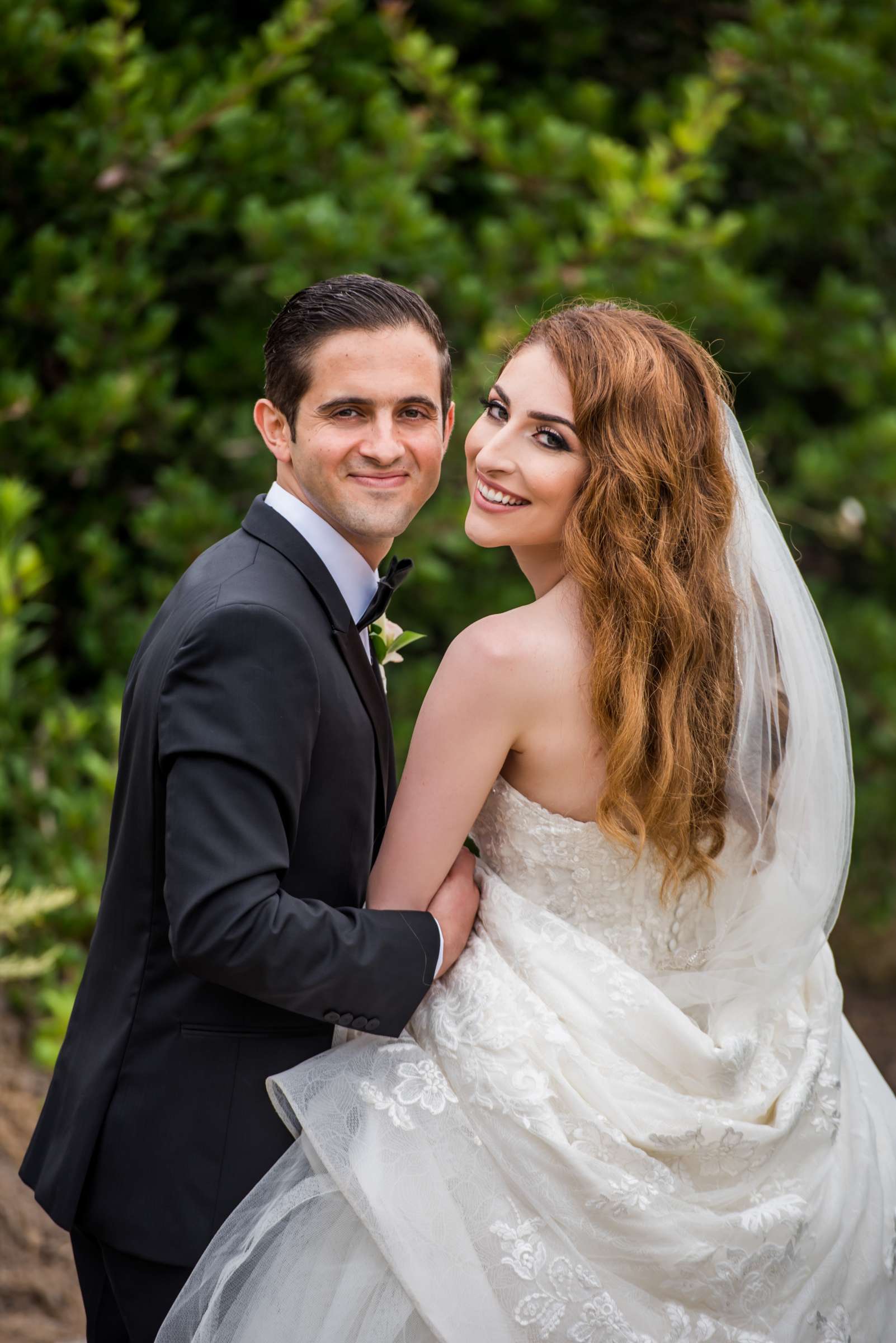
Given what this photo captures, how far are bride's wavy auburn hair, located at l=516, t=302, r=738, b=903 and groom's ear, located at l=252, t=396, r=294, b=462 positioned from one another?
53cm

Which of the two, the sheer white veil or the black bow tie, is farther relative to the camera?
the sheer white veil

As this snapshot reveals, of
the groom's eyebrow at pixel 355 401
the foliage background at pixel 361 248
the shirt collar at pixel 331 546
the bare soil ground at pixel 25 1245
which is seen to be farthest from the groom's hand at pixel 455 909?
the bare soil ground at pixel 25 1245

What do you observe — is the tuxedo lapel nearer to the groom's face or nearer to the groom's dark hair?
the groom's face

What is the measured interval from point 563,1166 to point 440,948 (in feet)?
1.35

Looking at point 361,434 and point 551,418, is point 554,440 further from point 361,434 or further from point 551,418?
point 361,434

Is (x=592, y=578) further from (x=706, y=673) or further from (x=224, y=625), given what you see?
(x=224, y=625)

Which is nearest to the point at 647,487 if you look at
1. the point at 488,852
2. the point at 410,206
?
the point at 488,852

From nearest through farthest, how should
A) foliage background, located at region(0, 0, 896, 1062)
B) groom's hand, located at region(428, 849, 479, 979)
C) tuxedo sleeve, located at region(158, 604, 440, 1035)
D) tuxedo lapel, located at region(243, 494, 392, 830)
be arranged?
tuxedo sleeve, located at region(158, 604, 440, 1035) → tuxedo lapel, located at region(243, 494, 392, 830) → groom's hand, located at region(428, 849, 479, 979) → foliage background, located at region(0, 0, 896, 1062)

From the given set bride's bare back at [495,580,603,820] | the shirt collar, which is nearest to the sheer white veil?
bride's bare back at [495,580,603,820]

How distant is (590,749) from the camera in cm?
229

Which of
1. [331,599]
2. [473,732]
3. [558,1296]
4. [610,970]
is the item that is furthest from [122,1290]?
[331,599]

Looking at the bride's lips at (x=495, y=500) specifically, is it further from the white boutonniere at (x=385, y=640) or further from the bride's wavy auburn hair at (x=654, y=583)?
the white boutonniere at (x=385, y=640)

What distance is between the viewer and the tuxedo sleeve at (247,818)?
188cm

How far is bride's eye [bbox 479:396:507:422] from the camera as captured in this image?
2465mm
